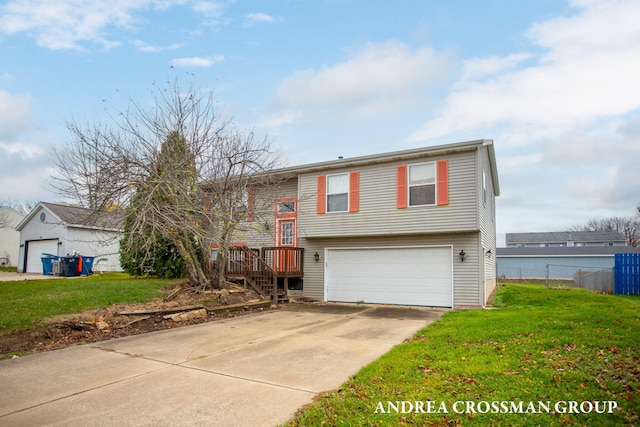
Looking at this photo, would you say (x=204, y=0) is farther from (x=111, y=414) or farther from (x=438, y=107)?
(x=111, y=414)

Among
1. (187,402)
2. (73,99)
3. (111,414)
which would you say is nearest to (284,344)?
(187,402)

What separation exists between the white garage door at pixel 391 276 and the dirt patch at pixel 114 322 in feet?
11.1

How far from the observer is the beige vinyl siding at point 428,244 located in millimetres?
11883

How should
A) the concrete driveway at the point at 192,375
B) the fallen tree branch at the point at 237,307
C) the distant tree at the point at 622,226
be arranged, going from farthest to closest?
the distant tree at the point at 622,226
the fallen tree branch at the point at 237,307
the concrete driveway at the point at 192,375

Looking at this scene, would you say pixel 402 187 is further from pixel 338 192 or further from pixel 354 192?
pixel 338 192

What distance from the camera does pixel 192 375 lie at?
5.22 metres

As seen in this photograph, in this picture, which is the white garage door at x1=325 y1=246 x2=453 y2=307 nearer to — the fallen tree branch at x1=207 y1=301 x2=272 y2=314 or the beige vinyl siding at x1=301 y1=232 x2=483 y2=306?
the beige vinyl siding at x1=301 y1=232 x2=483 y2=306

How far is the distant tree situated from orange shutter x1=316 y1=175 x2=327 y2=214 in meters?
42.3

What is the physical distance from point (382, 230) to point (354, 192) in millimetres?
1699

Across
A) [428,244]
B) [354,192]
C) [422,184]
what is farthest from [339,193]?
[428,244]

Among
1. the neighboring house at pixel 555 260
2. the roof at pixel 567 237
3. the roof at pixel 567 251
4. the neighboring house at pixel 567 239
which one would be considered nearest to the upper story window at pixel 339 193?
the neighboring house at pixel 555 260

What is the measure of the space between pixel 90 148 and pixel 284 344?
726 centimetres

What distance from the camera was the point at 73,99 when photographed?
10.5 metres

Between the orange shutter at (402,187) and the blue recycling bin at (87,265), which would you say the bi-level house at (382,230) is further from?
the blue recycling bin at (87,265)
